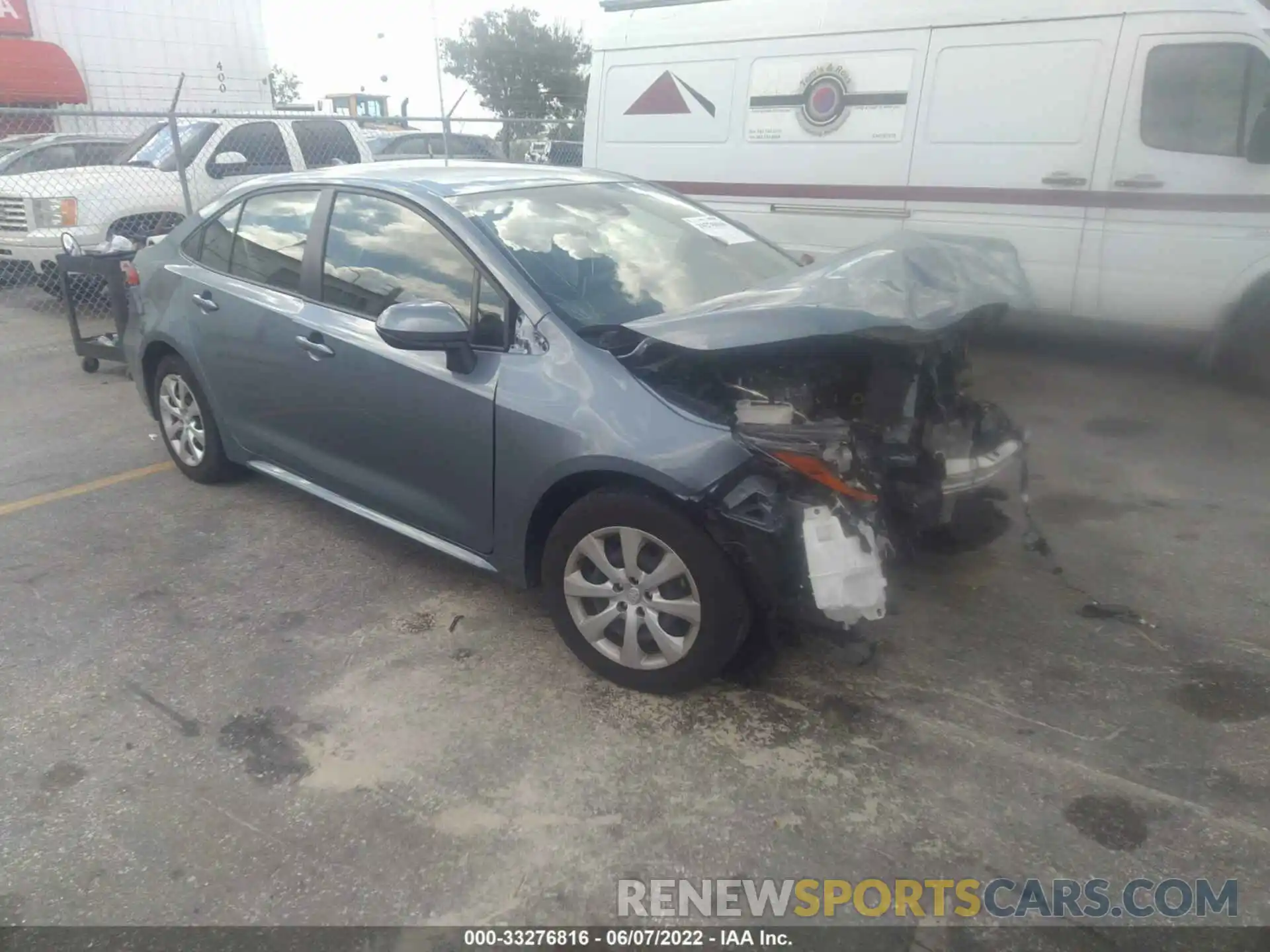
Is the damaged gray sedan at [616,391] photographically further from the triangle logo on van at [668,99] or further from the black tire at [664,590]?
the triangle logo on van at [668,99]

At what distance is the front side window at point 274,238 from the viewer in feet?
13.0

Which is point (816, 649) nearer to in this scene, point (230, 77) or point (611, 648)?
point (611, 648)

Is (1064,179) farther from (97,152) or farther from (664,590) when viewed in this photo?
(97,152)

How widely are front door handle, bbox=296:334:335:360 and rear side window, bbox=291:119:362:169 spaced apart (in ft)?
22.7

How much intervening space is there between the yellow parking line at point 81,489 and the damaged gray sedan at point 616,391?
4.36 ft

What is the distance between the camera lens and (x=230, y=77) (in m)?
21.4

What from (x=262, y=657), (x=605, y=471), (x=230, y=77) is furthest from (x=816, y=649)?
(x=230, y=77)

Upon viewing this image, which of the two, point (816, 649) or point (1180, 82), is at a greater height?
point (1180, 82)

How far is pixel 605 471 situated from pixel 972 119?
4.96 meters

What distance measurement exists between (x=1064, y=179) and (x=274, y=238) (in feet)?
16.8

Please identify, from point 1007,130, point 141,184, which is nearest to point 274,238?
point 1007,130

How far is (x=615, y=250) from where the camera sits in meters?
3.60

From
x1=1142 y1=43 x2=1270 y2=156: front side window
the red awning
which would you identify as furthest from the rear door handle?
the red awning

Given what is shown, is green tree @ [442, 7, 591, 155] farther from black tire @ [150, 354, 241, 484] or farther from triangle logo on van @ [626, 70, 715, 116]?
black tire @ [150, 354, 241, 484]
